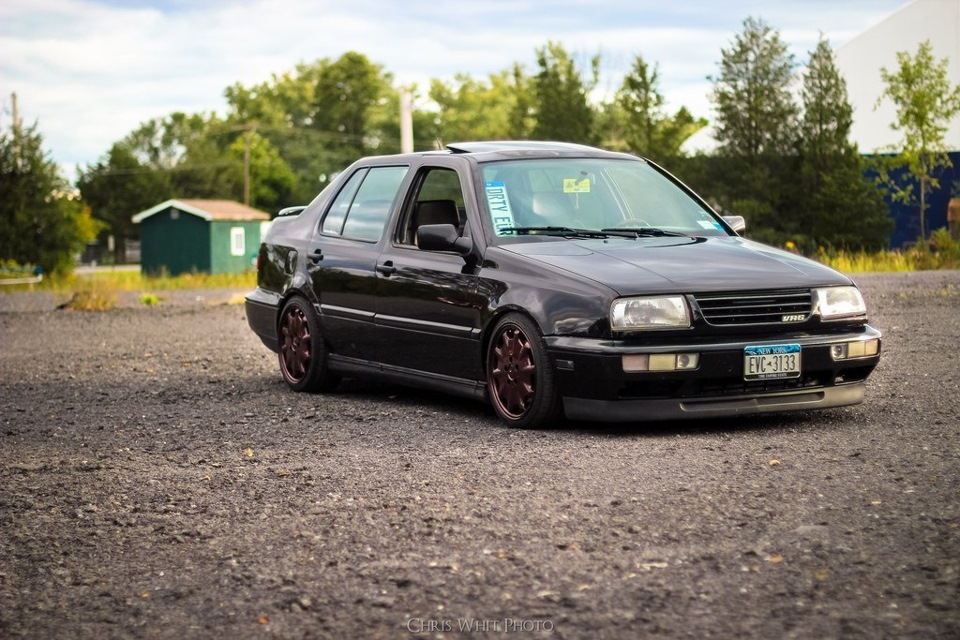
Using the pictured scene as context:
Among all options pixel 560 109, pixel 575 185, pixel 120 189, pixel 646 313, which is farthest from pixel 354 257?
pixel 120 189

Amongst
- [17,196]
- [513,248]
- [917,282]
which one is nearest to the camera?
[513,248]

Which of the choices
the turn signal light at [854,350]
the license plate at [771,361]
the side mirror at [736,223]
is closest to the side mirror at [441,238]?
the side mirror at [736,223]

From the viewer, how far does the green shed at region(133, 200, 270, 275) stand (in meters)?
60.0

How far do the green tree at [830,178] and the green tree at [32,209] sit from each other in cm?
2032

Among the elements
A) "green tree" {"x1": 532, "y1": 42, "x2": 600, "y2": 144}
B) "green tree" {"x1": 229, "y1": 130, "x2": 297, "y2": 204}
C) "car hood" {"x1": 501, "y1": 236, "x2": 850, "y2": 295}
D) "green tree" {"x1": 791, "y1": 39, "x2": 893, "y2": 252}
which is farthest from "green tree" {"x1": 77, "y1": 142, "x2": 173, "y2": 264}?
"car hood" {"x1": 501, "y1": 236, "x2": 850, "y2": 295}

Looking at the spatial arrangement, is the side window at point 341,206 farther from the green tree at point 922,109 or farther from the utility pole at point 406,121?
the utility pole at point 406,121

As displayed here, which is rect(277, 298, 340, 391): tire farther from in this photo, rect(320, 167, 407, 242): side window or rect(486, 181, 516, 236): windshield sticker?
rect(486, 181, 516, 236): windshield sticker

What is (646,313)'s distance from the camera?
7383mm

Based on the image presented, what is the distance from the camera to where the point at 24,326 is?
2006 centimetres

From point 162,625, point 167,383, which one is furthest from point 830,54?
point 162,625

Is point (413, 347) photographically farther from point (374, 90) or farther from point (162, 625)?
point (374, 90)

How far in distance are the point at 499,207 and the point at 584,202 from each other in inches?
21.2

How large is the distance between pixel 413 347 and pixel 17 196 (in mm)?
33728

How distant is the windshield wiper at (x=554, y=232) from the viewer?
8.44 metres
